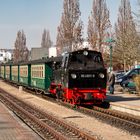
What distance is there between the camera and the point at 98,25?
58.7 meters

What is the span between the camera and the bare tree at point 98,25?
191 ft

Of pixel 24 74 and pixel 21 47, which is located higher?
pixel 21 47

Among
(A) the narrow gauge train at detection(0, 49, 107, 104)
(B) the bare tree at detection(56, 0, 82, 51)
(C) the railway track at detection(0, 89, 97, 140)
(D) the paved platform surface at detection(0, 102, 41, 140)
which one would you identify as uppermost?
(B) the bare tree at detection(56, 0, 82, 51)

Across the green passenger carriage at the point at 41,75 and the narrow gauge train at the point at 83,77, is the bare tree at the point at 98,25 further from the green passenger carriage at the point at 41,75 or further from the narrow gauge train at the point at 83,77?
the narrow gauge train at the point at 83,77

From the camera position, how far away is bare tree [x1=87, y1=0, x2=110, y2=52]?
58.1 metres

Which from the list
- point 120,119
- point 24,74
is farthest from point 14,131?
point 24,74

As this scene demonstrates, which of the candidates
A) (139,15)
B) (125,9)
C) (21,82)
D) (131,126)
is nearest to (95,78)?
(131,126)

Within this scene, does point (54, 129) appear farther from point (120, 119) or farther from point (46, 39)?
point (46, 39)

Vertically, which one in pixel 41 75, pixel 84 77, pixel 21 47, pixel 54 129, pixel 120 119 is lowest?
pixel 54 129

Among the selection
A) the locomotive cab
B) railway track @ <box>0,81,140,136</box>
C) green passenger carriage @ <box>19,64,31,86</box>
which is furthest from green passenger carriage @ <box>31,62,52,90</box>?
railway track @ <box>0,81,140,136</box>

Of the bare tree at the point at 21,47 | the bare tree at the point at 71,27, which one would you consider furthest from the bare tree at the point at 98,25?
the bare tree at the point at 21,47

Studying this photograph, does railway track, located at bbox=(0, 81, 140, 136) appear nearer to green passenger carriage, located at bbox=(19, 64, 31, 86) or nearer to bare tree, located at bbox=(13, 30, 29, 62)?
green passenger carriage, located at bbox=(19, 64, 31, 86)

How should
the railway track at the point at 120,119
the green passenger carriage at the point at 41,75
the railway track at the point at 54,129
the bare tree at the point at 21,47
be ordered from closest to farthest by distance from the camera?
the railway track at the point at 54,129 < the railway track at the point at 120,119 < the green passenger carriage at the point at 41,75 < the bare tree at the point at 21,47

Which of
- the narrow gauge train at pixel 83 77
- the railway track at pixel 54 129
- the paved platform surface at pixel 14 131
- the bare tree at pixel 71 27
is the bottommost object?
the railway track at pixel 54 129
